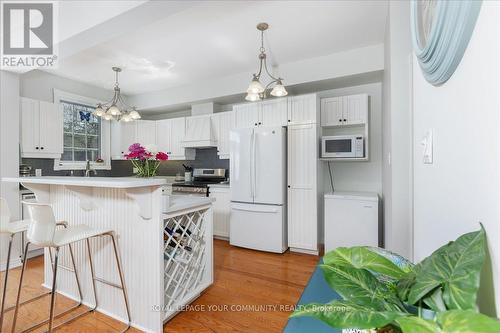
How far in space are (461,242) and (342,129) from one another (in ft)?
11.0

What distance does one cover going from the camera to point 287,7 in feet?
7.36

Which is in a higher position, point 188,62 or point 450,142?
point 188,62

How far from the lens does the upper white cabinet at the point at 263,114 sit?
3455mm

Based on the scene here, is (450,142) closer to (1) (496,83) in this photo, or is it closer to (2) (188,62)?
(1) (496,83)

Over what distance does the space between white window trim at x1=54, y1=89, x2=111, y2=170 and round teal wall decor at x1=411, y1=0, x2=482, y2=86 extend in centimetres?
462

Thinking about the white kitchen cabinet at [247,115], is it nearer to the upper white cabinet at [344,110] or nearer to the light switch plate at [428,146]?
the upper white cabinet at [344,110]

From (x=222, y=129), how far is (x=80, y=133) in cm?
269

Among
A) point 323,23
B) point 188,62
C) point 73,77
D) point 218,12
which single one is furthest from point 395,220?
point 73,77

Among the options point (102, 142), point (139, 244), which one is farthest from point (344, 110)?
point (102, 142)

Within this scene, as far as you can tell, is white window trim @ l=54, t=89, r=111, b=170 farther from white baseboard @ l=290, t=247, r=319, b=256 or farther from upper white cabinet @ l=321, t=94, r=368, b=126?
upper white cabinet @ l=321, t=94, r=368, b=126

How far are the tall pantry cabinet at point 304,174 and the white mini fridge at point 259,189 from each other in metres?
0.12

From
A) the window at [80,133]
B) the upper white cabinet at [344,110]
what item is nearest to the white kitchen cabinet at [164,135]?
the window at [80,133]

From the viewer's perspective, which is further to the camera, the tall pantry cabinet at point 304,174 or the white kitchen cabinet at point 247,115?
the white kitchen cabinet at point 247,115

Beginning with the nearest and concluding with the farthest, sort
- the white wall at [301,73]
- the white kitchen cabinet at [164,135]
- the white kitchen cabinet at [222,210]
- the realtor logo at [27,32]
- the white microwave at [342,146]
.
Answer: the realtor logo at [27,32], the white wall at [301,73], the white microwave at [342,146], the white kitchen cabinet at [222,210], the white kitchen cabinet at [164,135]
